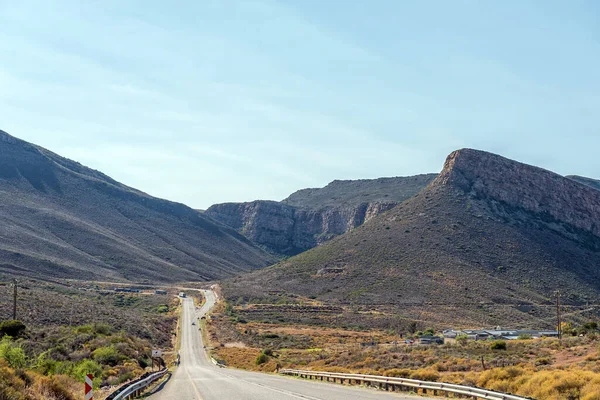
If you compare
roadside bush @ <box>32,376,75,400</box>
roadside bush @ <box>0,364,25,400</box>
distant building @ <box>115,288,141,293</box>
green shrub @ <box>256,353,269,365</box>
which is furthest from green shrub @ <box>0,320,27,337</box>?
distant building @ <box>115,288,141,293</box>

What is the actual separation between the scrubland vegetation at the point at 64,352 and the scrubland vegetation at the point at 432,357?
29.2 feet

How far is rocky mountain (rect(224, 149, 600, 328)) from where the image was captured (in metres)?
76.1

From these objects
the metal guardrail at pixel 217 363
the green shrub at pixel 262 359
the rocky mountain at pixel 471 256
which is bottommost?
the metal guardrail at pixel 217 363

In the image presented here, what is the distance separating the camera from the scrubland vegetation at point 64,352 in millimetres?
14055

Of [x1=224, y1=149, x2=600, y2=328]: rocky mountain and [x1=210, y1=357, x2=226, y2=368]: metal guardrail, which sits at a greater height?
[x1=224, y1=149, x2=600, y2=328]: rocky mountain

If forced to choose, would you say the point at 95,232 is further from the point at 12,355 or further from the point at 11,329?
the point at 12,355

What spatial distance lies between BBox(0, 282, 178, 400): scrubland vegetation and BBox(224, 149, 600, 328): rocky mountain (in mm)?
31966

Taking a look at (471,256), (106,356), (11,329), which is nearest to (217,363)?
(106,356)

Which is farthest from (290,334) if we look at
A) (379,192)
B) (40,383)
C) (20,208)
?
(379,192)

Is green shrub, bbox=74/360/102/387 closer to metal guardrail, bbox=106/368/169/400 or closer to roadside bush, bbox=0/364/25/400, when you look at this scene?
metal guardrail, bbox=106/368/169/400

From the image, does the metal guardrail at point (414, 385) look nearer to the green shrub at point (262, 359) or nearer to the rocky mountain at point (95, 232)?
the green shrub at point (262, 359)

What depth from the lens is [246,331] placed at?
67312 millimetres

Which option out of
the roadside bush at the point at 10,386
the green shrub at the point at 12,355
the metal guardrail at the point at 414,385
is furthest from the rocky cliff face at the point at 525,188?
the roadside bush at the point at 10,386

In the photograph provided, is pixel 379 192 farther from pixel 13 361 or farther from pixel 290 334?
pixel 13 361
